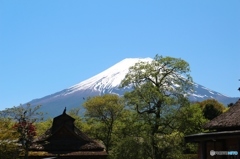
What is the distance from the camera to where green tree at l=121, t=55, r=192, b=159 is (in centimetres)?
4756

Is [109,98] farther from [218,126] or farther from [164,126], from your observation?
[218,126]

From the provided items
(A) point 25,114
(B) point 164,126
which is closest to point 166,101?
(B) point 164,126

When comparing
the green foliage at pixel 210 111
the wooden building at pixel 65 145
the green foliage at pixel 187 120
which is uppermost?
the green foliage at pixel 210 111

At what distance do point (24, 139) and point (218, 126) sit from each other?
20045mm

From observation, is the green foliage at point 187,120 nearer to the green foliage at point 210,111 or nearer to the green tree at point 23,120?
the green tree at point 23,120

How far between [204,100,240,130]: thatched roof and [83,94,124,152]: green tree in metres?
37.3

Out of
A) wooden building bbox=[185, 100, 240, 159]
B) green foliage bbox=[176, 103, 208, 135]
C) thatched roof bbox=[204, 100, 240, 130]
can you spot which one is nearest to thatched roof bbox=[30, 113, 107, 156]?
green foliage bbox=[176, 103, 208, 135]

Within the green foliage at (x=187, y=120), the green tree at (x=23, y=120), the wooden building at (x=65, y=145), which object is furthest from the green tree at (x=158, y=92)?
the green tree at (x=23, y=120)

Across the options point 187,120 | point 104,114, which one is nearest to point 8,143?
point 187,120

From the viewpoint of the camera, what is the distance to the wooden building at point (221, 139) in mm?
24936

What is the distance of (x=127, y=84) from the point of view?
50.0 meters

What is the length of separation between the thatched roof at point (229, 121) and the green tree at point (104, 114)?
3728 cm

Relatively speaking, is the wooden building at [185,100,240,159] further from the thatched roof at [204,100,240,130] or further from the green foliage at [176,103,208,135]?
the green foliage at [176,103,208,135]

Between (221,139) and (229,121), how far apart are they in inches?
62.2
